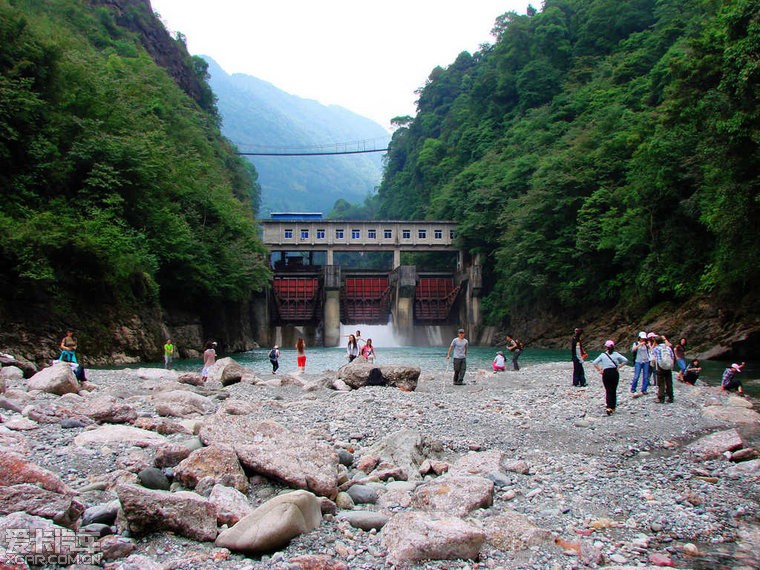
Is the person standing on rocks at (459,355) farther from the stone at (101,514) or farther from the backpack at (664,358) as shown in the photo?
the stone at (101,514)

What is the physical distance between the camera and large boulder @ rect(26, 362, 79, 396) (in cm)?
1267

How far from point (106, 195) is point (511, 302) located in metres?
36.8

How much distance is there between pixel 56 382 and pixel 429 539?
10.1 metres

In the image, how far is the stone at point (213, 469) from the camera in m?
6.93

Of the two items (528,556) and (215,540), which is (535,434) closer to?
(528,556)

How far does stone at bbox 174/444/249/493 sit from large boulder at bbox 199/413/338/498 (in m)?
0.26

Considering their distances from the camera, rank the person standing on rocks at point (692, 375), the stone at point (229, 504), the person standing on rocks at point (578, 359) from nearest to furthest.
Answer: the stone at point (229, 504)
the person standing on rocks at point (578, 359)
the person standing on rocks at point (692, 375)

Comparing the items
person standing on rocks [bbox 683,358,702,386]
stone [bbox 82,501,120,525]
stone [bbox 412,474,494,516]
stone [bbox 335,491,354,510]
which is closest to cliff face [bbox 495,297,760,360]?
person standing on rocks [bbox 683,358,702,386]

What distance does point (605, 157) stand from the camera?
1783 inches

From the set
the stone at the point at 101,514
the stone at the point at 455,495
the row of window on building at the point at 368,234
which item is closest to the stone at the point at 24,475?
the stone at the point at 101,514

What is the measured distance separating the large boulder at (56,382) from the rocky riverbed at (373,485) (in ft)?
0.14

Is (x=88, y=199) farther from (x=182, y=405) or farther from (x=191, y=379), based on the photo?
(x=182, y=405)

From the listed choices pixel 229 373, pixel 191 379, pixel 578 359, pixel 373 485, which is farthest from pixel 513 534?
pixel 229 373

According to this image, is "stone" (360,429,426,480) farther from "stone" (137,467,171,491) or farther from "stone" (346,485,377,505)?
"stone" (137,467,171,491)
